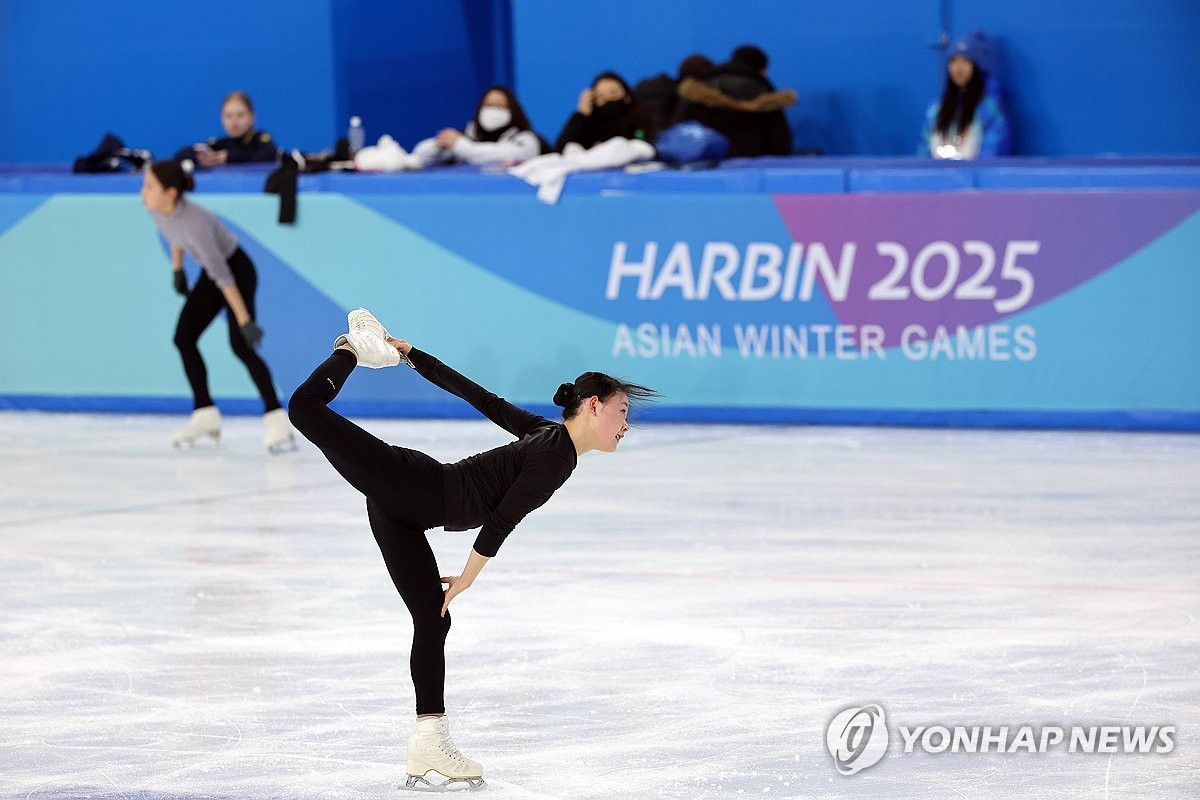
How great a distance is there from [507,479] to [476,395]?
28 cm

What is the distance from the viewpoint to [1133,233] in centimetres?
855

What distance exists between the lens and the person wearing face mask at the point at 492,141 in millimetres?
9938

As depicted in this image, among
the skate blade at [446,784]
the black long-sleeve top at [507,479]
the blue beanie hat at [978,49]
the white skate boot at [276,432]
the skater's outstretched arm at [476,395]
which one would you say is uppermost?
the skater's outstretched arm at [476,395]

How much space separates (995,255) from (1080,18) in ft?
12.9

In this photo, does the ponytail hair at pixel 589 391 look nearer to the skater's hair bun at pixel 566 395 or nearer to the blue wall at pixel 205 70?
the skater's hair bun at pixel 566 395

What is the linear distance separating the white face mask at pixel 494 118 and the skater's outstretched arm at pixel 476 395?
6.42m

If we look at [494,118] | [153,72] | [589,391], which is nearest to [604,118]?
[494,118]

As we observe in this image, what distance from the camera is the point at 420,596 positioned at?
3920 millimetres

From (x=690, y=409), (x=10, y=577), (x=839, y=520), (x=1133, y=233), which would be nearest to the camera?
(x=10, y=577)

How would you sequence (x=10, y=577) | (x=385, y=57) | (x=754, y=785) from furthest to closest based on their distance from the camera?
1. (x=385, y=57)
2. (x=10, y=577)
3. (x=754, y=785)

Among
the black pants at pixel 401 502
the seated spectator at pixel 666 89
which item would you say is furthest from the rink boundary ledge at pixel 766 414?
the black pants at pixel 401 502

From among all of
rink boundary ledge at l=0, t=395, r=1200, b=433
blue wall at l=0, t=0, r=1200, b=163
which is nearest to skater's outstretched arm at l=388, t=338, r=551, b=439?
rink boundary ledge at l=0, t=395, r=1200, b=433

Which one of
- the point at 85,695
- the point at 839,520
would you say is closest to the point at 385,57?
the point at 839,520

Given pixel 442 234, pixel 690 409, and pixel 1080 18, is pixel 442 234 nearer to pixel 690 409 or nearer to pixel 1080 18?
pixel 690 409
